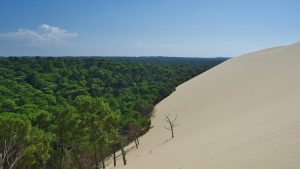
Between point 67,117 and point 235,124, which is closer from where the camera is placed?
point 235,124

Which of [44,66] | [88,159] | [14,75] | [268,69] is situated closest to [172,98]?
[268,69]

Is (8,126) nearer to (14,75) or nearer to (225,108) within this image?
(225,108)

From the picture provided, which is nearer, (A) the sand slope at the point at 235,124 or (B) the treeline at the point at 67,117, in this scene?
(A) the sand slope at the point at 235,124

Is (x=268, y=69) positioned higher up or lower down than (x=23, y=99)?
higher up

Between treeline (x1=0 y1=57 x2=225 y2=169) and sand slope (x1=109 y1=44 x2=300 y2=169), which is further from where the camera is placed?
treeline (x1=0 y1=57 x2=225 y2=169)
